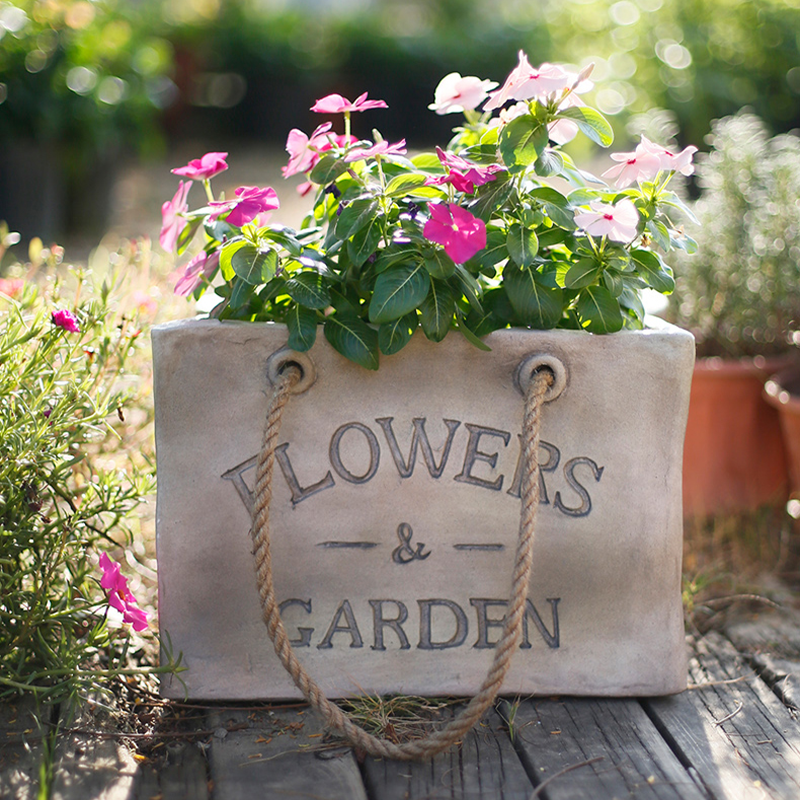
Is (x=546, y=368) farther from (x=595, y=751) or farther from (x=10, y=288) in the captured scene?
(x=10, y=288)

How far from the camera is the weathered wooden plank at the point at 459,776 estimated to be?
1.22m

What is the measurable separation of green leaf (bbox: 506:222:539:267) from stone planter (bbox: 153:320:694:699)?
0.12 metres

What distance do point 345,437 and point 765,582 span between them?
44.3 inches

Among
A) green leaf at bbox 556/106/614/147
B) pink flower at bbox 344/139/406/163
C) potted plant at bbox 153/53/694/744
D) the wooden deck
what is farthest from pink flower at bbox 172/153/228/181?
the wooden deck

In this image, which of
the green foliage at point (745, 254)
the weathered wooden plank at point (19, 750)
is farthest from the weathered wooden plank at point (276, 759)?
the green foliage at point (745, 254)

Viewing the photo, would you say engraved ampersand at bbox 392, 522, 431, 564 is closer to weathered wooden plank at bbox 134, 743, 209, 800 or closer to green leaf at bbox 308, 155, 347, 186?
weathered wooden plank at bbox 134, 743, 209, 800

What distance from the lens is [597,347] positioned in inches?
53.7

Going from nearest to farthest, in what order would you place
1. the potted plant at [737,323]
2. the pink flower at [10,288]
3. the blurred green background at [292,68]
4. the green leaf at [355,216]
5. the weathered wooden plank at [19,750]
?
the weathered wooden plank at [19,750]
the green leaf at [355,216]
the pink flower at [10,288]
the potted plant at [737,323]
the blurred green background at [292,68]

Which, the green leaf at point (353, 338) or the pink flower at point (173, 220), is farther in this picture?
the pink flower at point (173, 220)

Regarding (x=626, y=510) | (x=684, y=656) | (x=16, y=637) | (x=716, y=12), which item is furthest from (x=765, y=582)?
(x=716, y=12)

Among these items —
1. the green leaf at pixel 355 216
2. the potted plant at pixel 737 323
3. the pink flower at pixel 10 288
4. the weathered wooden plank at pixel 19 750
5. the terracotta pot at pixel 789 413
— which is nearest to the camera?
the weathered wooden plank at pixel 19 750

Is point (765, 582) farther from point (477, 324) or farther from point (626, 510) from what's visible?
point (477, 324)

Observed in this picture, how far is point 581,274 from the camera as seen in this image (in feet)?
4.36

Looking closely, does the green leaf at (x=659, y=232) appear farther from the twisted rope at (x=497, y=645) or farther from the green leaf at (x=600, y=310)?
the twisted rope at (x=497, y=645)
